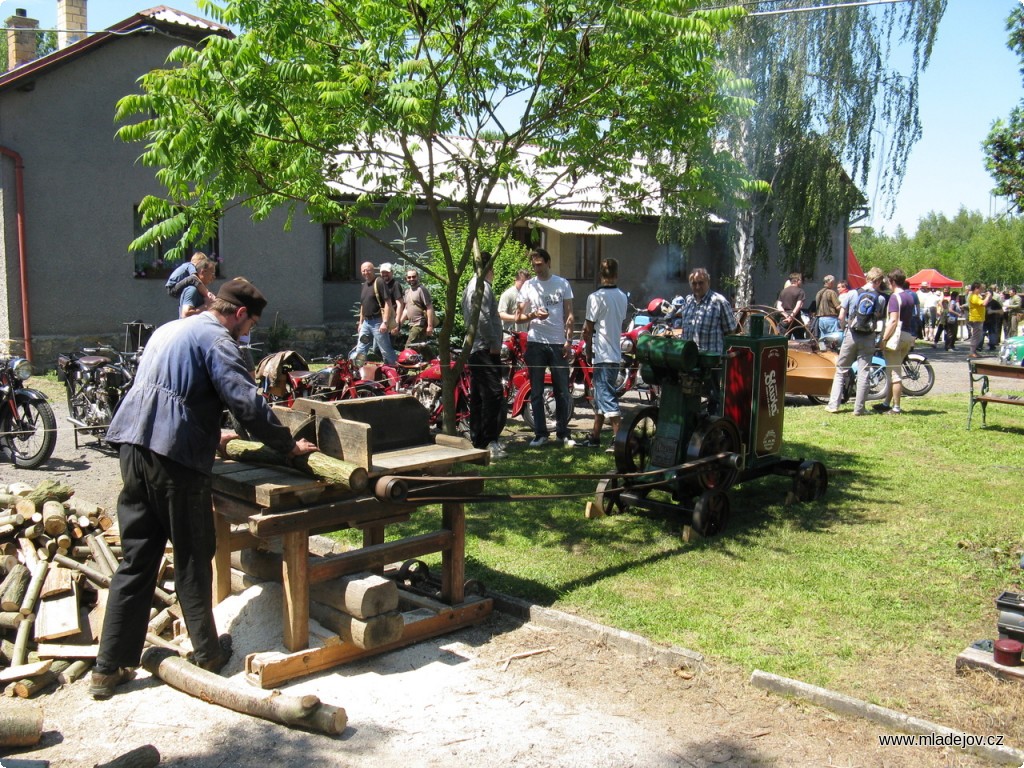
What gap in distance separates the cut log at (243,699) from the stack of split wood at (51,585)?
33cm

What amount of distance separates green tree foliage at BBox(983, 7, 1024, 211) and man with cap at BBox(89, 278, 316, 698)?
18144 millimetres

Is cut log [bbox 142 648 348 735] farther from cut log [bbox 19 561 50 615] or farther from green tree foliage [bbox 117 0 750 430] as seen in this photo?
green tree foliage [bbox 117 0 750 430]

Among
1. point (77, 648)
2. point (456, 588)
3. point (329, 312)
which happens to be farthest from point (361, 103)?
point (329, 312)

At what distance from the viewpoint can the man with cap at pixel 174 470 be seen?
4297mm

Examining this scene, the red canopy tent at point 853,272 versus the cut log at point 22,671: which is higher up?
the red canopy tent at point 853,272

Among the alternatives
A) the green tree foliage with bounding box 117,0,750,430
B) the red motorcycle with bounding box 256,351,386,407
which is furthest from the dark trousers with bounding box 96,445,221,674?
the red motorcycle with bounding box 256,351,386,407

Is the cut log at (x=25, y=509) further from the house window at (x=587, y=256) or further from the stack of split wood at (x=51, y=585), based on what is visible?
the house window at (x=587, y=256)

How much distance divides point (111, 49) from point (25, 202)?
3.15 metres

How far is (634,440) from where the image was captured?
7199 mm

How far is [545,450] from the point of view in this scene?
9.55 metres

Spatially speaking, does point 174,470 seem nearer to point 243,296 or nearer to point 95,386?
point 243,296

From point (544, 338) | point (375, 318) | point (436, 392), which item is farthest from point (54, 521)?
point (375, 318)

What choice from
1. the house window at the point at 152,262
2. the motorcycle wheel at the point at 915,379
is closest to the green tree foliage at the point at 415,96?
the motorcycle wheel at the point at 915,379

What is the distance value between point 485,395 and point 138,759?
19.9 ft
